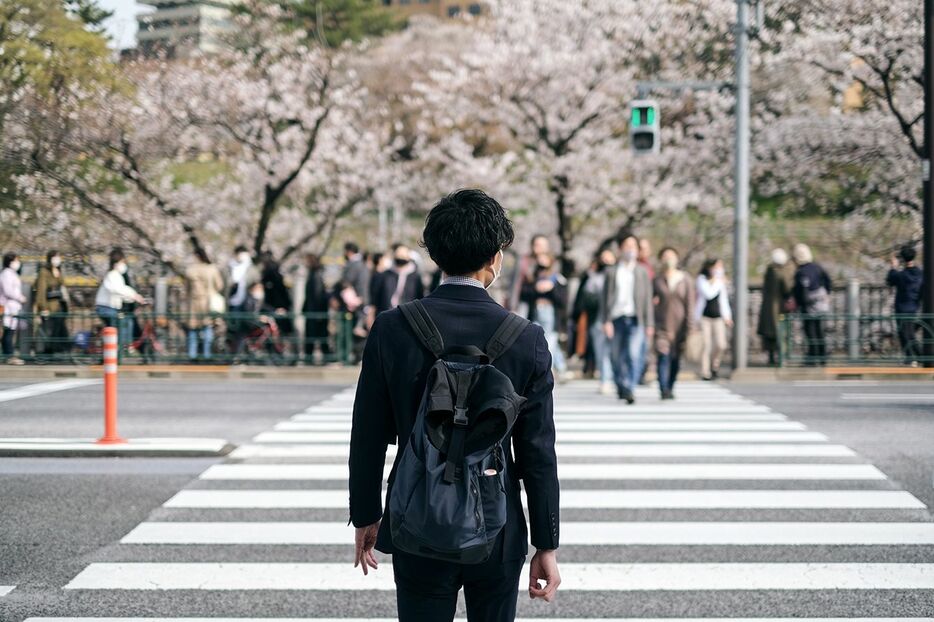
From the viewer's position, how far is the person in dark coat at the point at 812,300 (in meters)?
17.4

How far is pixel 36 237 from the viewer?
77.4ft

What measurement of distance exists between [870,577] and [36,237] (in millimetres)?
21241

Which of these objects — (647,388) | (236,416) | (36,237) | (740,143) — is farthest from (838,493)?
(36,237)

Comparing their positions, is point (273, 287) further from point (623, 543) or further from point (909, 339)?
point (623, 543)

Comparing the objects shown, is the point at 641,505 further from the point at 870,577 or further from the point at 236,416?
Answer: the point at 236,416

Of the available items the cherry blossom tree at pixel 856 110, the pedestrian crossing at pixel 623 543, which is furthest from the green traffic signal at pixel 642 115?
the cherry blossom tree at pixel 856 110

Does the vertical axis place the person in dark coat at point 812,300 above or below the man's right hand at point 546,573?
above

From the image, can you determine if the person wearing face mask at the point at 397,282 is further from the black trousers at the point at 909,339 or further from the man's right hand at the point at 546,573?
the man's right hand at the point at 546,573

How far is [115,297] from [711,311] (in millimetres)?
9149

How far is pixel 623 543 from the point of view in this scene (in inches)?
245

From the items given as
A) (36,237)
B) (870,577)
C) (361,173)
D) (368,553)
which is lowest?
(870,577)

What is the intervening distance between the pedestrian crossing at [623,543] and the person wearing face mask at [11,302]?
31.9 ft

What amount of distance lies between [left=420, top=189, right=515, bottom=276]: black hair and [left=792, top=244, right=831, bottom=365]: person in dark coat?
50.2 ft

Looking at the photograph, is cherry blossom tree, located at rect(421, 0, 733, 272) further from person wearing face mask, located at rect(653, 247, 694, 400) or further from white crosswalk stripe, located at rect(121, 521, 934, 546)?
white crosswalk stripe, located at rect(121, 521, 934, 546)
